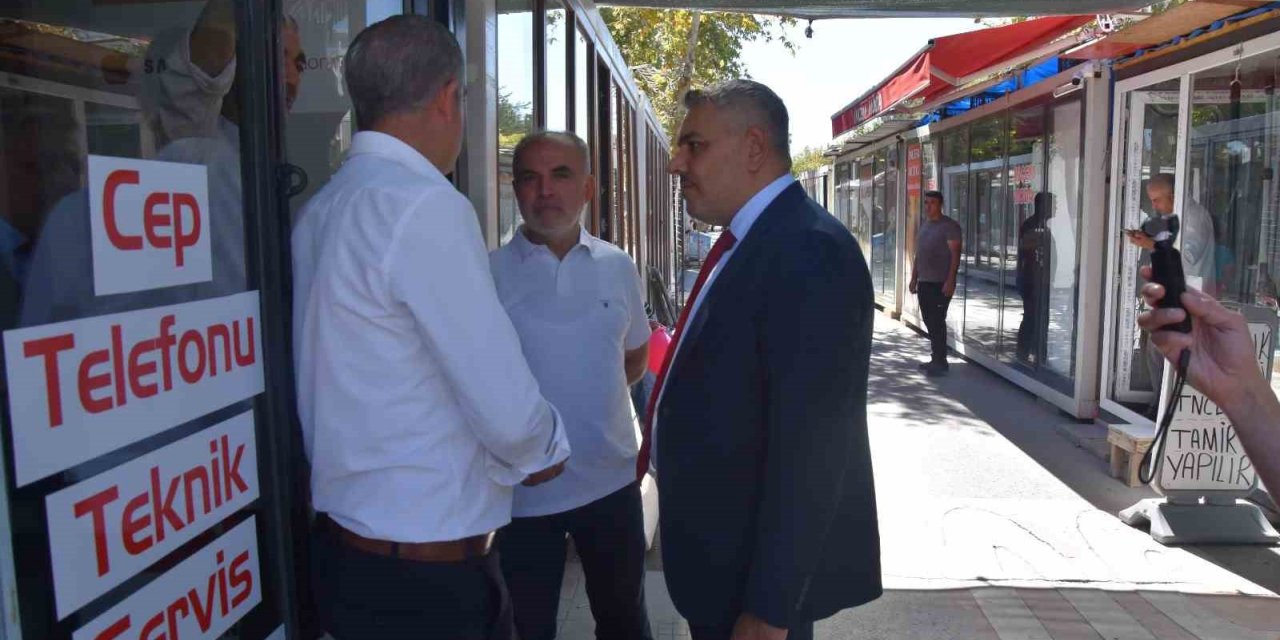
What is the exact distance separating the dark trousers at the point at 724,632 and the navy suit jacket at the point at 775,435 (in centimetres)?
3

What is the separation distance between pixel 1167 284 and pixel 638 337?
1638 mm

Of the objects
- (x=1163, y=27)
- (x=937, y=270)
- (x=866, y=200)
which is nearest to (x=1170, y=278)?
(x=1163, y=27)

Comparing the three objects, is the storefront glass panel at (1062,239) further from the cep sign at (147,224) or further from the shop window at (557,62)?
the cep sign at (147,224)

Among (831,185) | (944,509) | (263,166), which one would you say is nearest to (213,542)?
(263,166)

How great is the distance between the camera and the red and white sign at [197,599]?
4.74 feet

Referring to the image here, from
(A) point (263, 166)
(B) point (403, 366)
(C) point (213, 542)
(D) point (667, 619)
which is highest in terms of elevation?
(A) point (263, 166)

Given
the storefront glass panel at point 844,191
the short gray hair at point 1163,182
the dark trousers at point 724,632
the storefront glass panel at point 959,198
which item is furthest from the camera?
the storefront glass panel at point 844,191

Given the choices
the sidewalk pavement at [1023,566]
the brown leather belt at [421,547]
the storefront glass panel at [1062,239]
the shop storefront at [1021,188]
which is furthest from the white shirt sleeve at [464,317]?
the storefront glass panel at [1062,239]

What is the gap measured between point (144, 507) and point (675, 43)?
19376mm

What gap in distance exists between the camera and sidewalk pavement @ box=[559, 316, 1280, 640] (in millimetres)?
4027

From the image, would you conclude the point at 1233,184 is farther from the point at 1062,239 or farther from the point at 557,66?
the point at 557,66

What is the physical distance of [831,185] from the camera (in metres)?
23.3

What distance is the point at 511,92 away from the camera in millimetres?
3260

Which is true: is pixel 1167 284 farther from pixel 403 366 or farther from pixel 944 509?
pixel 944 509
